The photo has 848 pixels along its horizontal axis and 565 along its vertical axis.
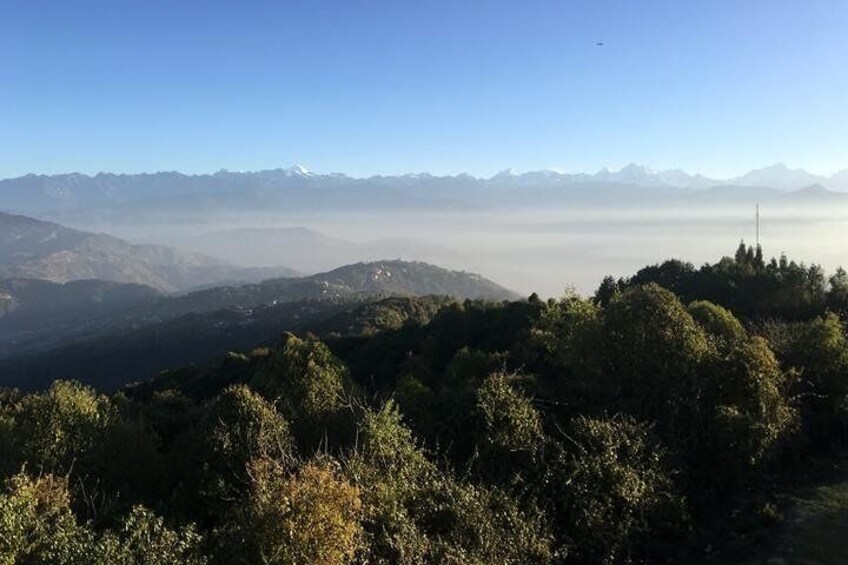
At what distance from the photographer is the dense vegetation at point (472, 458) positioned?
15000mm

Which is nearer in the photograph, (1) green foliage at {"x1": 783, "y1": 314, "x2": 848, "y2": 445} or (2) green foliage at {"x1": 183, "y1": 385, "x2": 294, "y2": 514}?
(2) green foliage at {"x1": 183, "y1": 385, "x2": 294, "y2": 514}

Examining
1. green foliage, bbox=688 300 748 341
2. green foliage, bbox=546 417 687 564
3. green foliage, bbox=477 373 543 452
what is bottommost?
green foliage, bbox=546 417 687 564

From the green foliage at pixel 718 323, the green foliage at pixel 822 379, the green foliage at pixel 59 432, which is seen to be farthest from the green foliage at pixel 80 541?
the green foliage at pixel 822 379

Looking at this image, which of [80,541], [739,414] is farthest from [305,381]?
[739,414]

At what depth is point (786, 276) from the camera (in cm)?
6425

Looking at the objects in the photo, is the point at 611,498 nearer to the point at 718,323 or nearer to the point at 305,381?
the point at 305,381

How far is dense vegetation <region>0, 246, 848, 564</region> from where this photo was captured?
15000 mm

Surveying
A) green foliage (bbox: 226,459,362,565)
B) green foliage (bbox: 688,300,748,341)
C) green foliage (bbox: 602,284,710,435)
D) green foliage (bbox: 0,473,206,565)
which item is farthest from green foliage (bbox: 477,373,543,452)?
green foliage (bbox: 688,300,748,341)

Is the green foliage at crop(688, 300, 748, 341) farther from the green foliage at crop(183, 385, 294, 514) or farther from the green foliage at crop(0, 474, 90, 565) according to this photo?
the green foliage at crop(0, 474, 90, 565)

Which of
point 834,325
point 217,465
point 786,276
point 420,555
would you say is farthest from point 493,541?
point 786,276

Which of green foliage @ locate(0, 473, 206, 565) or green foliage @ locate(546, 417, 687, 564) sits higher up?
green foliage @ locate(0, 473, 206, 565)

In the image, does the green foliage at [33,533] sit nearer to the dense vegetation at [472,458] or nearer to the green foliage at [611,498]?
the dense vegetation at [472,458]

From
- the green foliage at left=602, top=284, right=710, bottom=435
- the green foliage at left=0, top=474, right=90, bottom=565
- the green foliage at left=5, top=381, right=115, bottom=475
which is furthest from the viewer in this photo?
the green foliage at left=602, top=284, right=710, bottom=435

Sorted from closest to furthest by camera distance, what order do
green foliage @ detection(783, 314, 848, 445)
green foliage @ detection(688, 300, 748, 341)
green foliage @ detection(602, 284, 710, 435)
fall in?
1. green foliage @ detection(602, 284, 710, 435)
2. green foliage @ detection(783, 314, 848, 445)
3. green foliage @ detection(688, 300, 748, 341)
